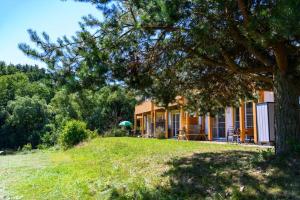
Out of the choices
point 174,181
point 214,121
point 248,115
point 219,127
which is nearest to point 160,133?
point 214,121

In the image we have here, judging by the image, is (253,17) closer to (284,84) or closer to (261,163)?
(284,84)

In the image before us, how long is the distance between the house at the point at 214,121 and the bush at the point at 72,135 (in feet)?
19.8

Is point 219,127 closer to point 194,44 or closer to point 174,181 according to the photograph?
point 194,44

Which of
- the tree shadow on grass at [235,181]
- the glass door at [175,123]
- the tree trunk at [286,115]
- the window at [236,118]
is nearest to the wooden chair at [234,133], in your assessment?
the window at [236,118]

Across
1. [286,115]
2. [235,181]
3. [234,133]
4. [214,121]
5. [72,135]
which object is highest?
[214,121]

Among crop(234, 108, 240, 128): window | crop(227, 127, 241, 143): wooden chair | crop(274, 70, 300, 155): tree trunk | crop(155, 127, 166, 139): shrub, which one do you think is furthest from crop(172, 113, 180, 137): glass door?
crop(274, 70, 300, 155): tree trunk

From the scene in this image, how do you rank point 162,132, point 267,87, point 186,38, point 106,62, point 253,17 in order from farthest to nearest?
point 162,132, point 267,87, point 186,38, point 106,62, point 253,17

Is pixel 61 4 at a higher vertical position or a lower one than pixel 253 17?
higher

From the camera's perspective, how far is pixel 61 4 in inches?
310

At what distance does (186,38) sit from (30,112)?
120ft

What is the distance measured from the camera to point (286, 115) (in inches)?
348

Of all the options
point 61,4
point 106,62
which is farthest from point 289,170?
point 61,4

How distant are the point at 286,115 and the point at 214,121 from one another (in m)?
18.5

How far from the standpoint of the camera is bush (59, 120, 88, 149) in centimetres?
2910
